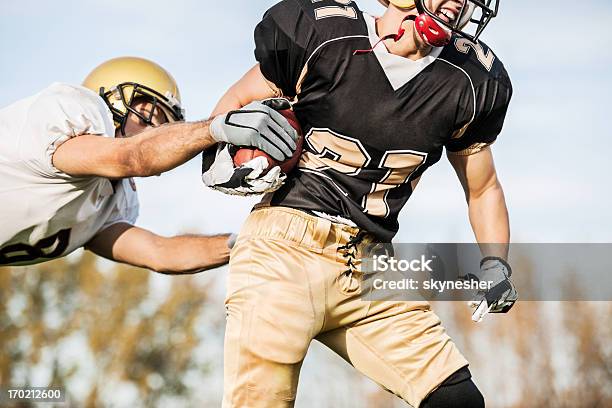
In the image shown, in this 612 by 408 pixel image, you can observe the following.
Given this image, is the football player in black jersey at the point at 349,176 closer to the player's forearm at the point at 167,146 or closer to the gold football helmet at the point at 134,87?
the player's forearm at the point at 167,146

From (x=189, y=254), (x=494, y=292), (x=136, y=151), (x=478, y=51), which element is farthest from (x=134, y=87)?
(x=494, y=292)

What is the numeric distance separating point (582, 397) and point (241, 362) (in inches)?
536

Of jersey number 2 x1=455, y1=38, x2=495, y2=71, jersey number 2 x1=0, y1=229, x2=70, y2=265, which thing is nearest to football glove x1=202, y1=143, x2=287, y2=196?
jersey number 2 x1=455, y1=38, x2=495, y2=71

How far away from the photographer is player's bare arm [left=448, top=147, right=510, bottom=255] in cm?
382

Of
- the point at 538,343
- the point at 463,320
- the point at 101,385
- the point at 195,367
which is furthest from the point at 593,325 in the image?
the point at 101,385

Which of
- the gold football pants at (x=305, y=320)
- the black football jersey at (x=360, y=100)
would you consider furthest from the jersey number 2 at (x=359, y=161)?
the gold football pants at (x=305, y=320)

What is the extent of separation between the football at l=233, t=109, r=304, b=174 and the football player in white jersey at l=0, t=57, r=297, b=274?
0.17ft

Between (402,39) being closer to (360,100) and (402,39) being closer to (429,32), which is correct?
(429,32)

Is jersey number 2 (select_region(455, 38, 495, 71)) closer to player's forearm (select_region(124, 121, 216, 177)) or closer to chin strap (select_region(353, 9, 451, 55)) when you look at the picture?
chin strap (select_region(353, 9, 451, 55))

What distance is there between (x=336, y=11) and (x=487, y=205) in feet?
3.38

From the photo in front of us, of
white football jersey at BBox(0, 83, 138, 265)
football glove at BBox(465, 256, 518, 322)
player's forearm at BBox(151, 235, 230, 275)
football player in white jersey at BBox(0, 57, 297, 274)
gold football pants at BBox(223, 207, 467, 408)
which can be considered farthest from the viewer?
player's forearm at BBox(151, 235, 230, 275)

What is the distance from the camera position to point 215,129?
3352 millimetres

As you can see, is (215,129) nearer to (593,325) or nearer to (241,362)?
(241,362)

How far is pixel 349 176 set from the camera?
352cm
